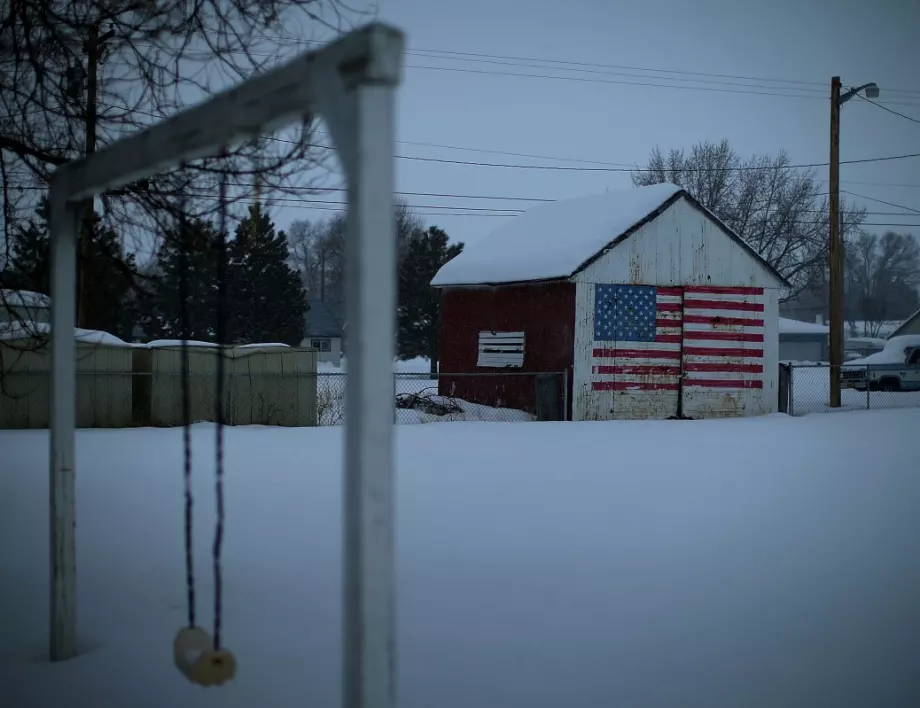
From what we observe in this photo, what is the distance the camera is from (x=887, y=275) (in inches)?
3996

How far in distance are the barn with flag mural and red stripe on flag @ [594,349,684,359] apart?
21mm

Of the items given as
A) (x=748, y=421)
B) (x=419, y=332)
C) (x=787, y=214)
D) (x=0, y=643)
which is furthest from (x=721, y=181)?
(x=0, y=643)

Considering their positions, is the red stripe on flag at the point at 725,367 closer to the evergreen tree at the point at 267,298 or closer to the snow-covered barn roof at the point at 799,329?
the evergreen tree at the point at 267,298

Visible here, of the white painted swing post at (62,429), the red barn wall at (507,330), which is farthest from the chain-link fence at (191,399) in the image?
the white painted swing post at (62,429)

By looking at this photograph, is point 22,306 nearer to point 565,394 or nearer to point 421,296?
point 565,394

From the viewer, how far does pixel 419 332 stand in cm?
5097

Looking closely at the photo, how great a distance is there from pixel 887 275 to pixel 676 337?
9486 cm

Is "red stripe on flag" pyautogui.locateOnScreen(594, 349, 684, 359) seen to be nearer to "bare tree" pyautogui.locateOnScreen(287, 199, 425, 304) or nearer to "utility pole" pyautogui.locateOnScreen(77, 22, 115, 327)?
"utility pole" pyautogui.locateOnScreen(77, 22, 115, 327)

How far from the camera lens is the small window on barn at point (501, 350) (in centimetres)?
1936

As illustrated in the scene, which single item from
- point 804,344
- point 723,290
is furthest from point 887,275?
point 723,290

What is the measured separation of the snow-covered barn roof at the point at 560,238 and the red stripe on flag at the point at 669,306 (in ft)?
5.55

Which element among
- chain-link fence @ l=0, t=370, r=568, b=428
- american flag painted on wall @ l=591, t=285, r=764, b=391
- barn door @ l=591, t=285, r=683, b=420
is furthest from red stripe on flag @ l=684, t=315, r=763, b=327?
chain-link fence @ l=0, t=370, r=568, b=428

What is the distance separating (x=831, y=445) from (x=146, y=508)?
1056 cm

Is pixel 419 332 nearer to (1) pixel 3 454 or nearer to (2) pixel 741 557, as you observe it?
(1) pixel 3 454
